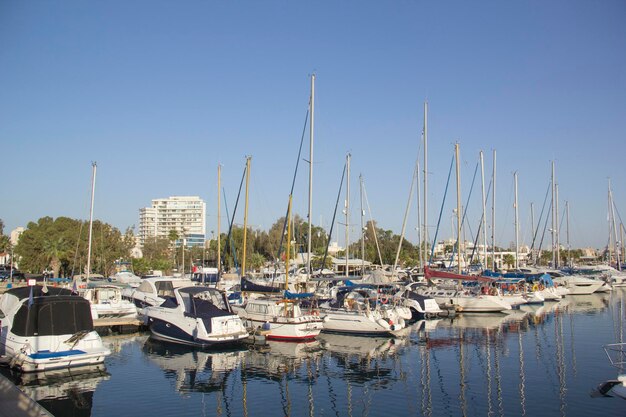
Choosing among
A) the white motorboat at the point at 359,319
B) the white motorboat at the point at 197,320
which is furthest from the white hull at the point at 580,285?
the white motorboat at the point at 197,320

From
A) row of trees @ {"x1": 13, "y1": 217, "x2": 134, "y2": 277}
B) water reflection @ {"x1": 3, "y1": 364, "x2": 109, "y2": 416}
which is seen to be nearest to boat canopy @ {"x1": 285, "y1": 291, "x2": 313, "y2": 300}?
water reflection @ {"x1": 3, "y1": 364, "x2": 109, "y2": 416}

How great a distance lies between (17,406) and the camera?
47.3 ft

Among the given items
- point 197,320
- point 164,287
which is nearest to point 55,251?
point 164,287

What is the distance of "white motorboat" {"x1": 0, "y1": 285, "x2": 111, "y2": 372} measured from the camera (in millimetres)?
21828

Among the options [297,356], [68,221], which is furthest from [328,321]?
[68,221]

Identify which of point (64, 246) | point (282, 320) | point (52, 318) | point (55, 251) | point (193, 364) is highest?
point (64, 246)

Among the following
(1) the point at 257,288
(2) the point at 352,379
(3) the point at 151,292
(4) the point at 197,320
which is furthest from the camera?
(3) the point at 151,292

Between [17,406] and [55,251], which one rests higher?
[55,251]

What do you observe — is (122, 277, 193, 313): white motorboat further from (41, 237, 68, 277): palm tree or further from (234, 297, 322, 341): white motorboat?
(41, 237, 68, 277): palm tree

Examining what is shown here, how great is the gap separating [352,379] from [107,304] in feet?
67.8

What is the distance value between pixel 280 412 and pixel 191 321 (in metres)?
11.7

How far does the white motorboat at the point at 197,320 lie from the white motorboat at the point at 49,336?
6.15m

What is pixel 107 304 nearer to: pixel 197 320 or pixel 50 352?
pixel 197 320

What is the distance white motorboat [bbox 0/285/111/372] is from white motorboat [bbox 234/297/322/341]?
10.3m
